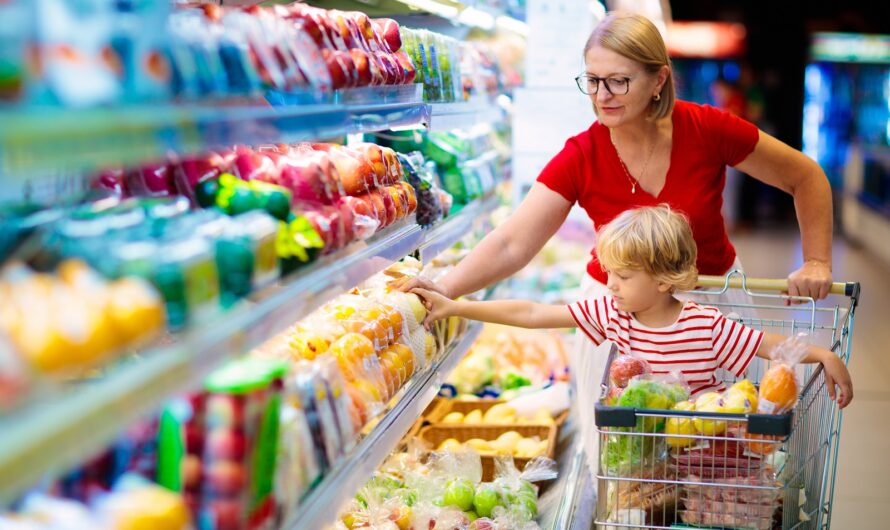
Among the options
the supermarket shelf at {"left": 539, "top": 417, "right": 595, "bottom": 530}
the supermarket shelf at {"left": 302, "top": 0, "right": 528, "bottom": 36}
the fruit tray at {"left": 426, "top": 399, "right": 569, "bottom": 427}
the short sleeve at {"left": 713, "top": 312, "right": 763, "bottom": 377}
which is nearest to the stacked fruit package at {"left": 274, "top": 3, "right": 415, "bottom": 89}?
the supermarket shelf at {"left": 302, "top": 0, "right": 528, "bottom": 36}

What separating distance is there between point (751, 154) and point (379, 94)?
1.31 m

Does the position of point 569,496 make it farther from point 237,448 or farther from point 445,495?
point 237,448

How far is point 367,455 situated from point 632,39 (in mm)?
1471

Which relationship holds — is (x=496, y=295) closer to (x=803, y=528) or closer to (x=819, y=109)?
(x=803, y=528)

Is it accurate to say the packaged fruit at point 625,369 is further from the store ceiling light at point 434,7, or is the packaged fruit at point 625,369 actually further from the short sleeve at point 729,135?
the store ceiling light at point 434,7

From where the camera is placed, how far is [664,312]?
2713 millimetres

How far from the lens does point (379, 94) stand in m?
2.55

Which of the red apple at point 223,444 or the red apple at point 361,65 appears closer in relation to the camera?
the red apple at point 223,444

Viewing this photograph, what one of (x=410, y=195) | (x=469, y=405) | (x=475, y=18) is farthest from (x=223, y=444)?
(x=475, y=18)

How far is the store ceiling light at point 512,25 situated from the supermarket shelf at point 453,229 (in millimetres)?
1125

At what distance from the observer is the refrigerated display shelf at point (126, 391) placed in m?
1.02

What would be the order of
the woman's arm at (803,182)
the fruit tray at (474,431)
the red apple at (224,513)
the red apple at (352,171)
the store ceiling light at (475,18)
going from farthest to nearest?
the store ceiling light at (475,18) → the fruit tray at (474,431) → the woman's arm at (803,182) → the red apple at (352,171) → the red apple at (224,513)

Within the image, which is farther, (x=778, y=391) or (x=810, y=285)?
(x=810, y=285)

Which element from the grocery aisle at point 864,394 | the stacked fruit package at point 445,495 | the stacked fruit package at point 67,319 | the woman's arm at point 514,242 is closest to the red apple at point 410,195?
the woman's arm at point 514,242
